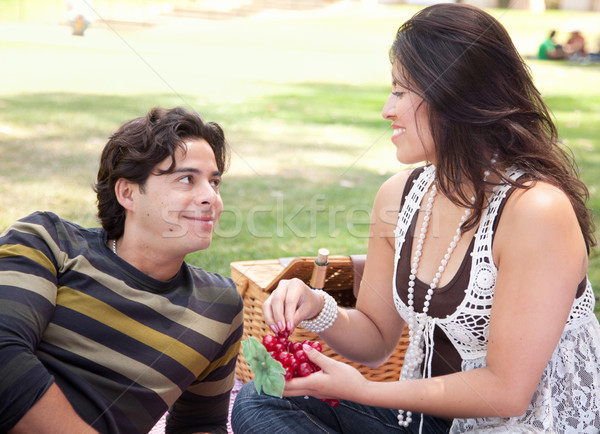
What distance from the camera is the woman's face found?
6.79 ft

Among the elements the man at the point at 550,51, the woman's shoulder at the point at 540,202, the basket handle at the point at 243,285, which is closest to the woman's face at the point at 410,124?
the woman's shoulder at the point at 540,202

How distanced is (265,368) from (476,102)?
97 centimetres

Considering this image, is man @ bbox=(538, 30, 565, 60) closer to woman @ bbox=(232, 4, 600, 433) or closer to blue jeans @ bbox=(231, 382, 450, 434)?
woman @ bbox=(232, 4, 600, 433)

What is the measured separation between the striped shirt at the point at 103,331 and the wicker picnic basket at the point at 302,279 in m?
0.60

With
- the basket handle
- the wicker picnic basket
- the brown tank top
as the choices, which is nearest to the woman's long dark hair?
the brown tank top

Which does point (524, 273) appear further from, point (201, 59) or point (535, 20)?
point (535, 20)

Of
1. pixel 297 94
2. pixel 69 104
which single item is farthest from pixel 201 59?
pixel 69 104

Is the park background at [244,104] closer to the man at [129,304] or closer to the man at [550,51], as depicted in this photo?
the man at [550,51]

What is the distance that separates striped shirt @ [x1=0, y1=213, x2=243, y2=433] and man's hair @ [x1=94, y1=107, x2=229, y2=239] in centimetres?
11

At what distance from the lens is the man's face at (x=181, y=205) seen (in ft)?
7.54

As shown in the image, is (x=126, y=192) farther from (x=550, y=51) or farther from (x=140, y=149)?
(x=550, y=51)

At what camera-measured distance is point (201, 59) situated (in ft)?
40.8

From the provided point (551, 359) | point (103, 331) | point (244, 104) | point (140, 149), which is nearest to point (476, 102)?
point (551, 359)

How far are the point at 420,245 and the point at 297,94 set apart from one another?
8517 mm
